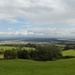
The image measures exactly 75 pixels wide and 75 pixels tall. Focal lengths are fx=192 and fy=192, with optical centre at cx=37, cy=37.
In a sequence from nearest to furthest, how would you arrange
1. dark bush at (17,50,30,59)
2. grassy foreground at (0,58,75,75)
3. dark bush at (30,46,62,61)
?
grassy foreground at (0,58,75,75) < dark bush at (17,50,30,59) < dark bush at (30,46,62,61)

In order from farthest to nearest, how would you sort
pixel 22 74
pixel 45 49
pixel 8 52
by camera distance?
pixel 45 49 < pixel 8 52 < pixel 22 74

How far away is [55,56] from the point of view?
71812 mm

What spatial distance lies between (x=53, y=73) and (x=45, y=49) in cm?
5257

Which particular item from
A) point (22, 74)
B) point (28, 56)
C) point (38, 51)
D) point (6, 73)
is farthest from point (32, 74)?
point (38, 51)

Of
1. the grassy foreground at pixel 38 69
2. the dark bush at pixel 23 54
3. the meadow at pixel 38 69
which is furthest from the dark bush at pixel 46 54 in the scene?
the grassy foreground at pixel 38 69

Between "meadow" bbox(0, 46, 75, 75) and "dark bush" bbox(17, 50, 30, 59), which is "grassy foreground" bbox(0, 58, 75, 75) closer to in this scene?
"meadow" bbox(0, 46, 75, 75)

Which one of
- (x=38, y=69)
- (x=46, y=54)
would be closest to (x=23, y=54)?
(x=46, y=54)

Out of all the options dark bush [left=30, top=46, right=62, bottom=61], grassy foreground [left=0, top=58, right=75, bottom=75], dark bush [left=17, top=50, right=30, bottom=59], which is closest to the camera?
grassy foreground [left=0, top=58, right=75, bottom=75]

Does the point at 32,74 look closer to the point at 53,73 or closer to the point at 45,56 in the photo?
the point at 53,73

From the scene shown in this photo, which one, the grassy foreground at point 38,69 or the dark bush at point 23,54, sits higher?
the grassy foreground at point 38,69

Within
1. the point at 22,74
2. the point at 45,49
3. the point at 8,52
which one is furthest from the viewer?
the point at 45,49

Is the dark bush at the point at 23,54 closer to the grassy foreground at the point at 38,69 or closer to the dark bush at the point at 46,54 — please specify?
the dark bush at the point at 46,54

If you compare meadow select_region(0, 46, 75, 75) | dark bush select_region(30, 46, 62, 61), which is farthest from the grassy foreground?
dark bush select_region(30, 46, 62, 61)

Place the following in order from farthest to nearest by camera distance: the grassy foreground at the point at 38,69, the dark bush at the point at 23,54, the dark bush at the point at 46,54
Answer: the dark bush at the point at 46,54 → the dark bush at the point at 23,54 → the grassy foreground at the point at 38,69
